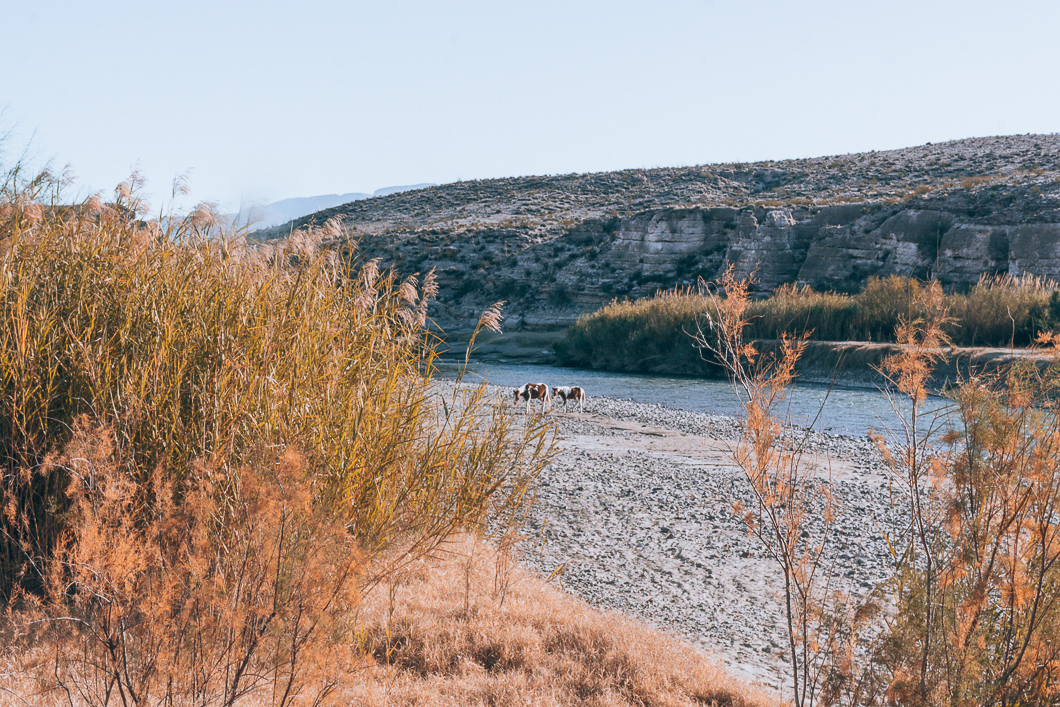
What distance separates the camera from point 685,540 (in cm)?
653

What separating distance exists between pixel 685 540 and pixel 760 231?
2709 cm

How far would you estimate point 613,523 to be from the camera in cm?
706

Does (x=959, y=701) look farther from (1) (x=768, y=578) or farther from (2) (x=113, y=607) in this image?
(1) (x=768, y=578)

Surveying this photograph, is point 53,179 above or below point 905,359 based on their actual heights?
above

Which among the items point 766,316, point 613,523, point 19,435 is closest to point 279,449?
point 19,435

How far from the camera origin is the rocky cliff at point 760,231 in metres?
26.3

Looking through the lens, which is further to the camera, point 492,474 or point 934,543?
point 492,474

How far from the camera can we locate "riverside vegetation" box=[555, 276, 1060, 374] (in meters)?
17.1

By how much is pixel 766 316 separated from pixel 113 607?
2073 centimetres

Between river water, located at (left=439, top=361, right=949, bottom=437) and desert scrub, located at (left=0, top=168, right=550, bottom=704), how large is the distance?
662 centimetres

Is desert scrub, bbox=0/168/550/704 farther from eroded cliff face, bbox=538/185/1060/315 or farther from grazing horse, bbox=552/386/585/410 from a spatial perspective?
eroded cliff face, bbox=538/185/1060/315

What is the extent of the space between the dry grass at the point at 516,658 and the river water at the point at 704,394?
22.0ft

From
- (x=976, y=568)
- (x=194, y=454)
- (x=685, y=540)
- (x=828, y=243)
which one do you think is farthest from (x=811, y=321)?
(x=194, y=454)

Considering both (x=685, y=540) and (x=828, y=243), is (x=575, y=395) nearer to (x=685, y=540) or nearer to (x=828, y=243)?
(x=685, y=540)
